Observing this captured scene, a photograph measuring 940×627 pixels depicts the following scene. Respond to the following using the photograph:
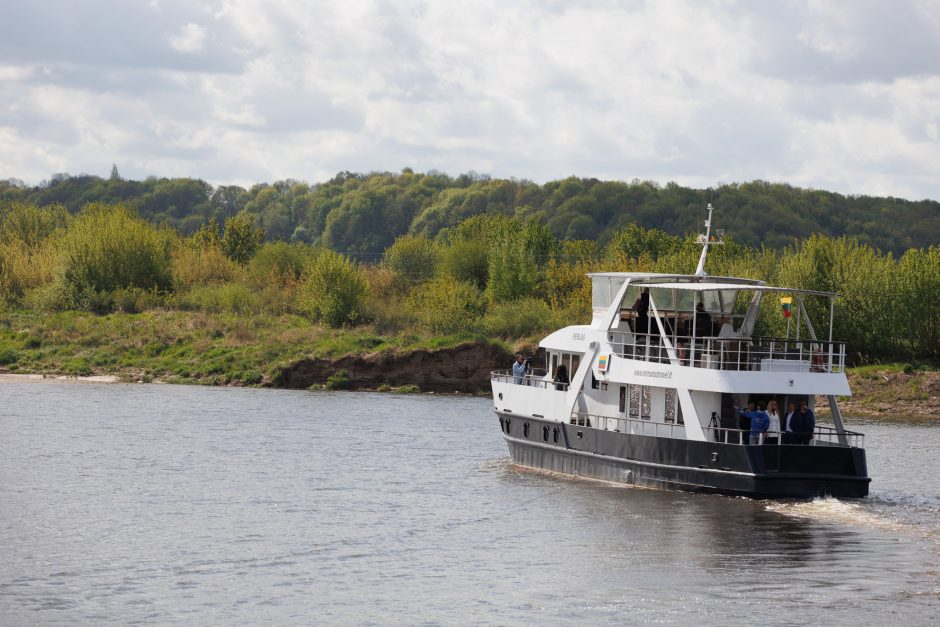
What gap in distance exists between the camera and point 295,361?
69.9 m

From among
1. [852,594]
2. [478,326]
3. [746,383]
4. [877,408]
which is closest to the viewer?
[852,594]

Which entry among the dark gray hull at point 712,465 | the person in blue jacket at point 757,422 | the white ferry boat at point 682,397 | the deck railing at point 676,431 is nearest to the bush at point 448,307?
the white ferry boat at point 682,397

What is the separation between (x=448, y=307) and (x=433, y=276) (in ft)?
61.0

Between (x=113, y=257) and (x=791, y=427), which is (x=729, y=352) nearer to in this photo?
(x=791, y=427)

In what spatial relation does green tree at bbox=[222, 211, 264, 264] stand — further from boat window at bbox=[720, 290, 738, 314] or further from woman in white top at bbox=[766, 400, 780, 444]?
woman in white top at bbox=[766, 400, 780, 444]

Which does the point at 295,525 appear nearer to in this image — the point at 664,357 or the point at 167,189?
the point at 664,357

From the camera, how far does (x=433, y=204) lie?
156m

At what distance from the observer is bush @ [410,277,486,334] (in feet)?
253

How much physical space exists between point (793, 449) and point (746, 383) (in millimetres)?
2043

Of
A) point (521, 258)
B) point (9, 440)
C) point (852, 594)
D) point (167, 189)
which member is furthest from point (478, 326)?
point (167, 189)

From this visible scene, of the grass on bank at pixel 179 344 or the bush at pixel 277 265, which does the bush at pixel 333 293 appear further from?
the bush at pixel 277 265

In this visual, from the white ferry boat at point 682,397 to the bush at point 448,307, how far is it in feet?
121

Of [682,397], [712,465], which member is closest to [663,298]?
[682,397]

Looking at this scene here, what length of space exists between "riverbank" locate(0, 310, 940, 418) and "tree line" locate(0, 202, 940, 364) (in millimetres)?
3621
